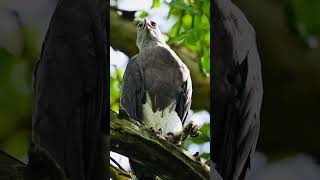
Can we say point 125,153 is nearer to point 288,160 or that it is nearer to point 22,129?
point 22,129

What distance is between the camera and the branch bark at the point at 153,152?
5.04 feet

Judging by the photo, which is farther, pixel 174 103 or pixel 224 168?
pixel 174 103

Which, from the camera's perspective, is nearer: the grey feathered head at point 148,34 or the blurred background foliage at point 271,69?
the blurred background foliage at point 271,69

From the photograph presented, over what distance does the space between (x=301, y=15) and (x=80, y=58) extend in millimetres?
717

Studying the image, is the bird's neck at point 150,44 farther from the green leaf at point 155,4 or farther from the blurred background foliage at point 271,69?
the blurred background foliage at point 271,69

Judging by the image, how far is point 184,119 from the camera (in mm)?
1626

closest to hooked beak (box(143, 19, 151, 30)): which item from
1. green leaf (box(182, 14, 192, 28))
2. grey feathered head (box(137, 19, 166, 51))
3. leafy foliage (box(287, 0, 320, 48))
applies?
grey feathered head (box(137, 19, 166, 51))

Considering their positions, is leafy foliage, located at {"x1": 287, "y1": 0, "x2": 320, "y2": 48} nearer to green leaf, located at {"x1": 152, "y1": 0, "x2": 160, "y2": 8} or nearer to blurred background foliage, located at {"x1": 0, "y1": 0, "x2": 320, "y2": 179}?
blurred background foliage, located at {"x1": 0, "y1": 0, "x2": 320, "y2": 179}

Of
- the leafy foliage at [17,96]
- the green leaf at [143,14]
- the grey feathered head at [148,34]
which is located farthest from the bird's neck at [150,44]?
the leafy foliage at [17,96]

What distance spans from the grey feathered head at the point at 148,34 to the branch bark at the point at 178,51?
0.13ft

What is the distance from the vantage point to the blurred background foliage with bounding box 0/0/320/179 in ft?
4.86

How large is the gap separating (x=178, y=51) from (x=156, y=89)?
0.18 meters

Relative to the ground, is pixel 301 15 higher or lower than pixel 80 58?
higher

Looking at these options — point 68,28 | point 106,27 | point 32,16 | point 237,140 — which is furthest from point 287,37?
point 32,16
